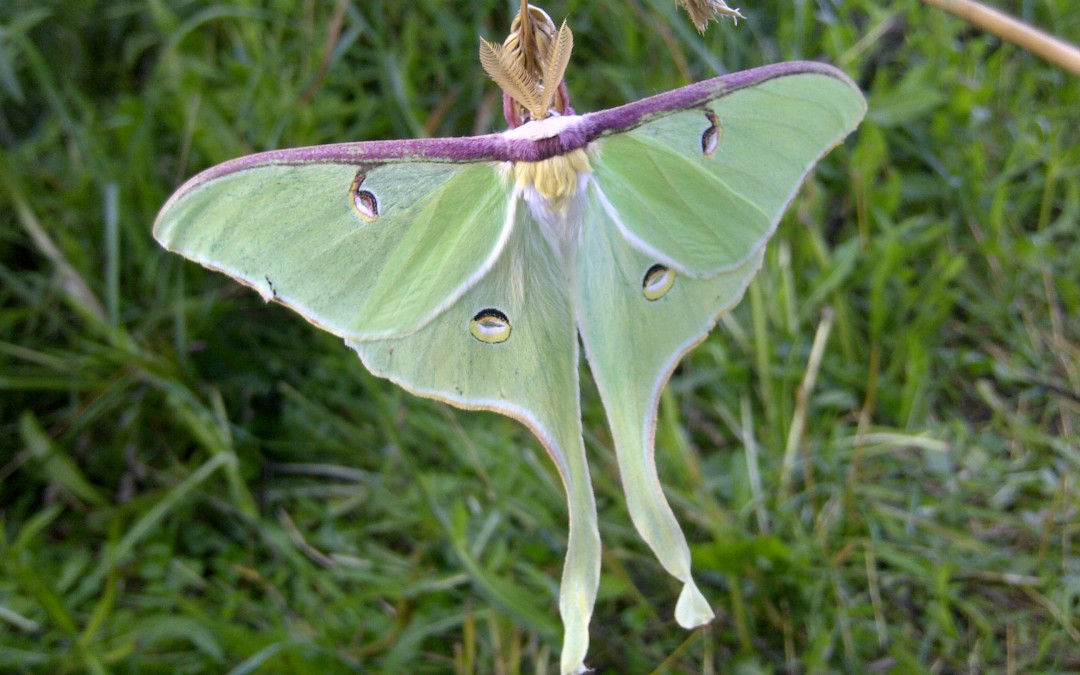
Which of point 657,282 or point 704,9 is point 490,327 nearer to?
point 657,282

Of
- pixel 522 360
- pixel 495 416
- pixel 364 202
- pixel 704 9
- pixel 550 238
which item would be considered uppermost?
pixel 704 9

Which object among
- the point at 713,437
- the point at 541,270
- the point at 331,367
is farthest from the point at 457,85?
the point at 541,270

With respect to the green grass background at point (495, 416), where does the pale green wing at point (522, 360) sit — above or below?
above

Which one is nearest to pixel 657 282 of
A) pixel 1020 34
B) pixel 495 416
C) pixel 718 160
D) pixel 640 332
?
pixel 640 332

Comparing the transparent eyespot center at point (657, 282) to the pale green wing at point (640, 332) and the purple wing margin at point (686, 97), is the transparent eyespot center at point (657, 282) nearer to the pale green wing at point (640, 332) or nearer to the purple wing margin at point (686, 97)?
the pale green wing at point (640, 332)

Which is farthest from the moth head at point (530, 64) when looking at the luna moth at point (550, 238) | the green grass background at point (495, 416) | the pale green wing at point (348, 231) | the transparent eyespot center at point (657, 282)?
the green grass background at point (495, 416)

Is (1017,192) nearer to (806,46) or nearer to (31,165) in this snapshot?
(806,46)
